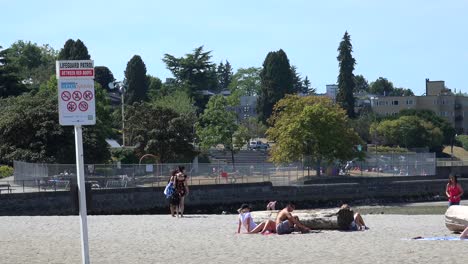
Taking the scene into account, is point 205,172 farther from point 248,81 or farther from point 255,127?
point 248,81

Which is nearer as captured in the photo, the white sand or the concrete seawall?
the white sand

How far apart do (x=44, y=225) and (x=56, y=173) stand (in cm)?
2461

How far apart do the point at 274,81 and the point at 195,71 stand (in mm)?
15365

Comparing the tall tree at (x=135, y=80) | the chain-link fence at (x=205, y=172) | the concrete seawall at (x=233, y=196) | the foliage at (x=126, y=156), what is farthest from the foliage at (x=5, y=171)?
the tall tree at (x=135, y=80)

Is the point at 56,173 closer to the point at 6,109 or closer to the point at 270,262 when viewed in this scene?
the point at 6,109

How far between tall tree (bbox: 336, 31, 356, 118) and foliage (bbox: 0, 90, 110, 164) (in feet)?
213

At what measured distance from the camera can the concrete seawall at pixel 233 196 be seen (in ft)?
145

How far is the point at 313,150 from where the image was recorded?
68.9m

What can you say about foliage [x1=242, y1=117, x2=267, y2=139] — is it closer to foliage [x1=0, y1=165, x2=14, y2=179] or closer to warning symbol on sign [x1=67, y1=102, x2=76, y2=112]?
foliage [x1=0, y1=165, x2=14, y2=179]

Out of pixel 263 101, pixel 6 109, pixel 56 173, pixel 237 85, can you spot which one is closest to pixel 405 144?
pixel 263 101

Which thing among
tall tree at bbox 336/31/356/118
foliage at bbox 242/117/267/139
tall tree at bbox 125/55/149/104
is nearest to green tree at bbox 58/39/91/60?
tall tree at bbox 125/55/149/104

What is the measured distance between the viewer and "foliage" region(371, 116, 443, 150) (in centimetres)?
10644

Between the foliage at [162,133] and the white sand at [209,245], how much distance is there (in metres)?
43.9

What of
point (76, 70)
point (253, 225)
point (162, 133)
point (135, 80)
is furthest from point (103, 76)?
point (76, 70)
